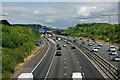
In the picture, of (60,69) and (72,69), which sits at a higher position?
(72,69)

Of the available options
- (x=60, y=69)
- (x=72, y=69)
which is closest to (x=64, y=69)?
(x=60, y=69)

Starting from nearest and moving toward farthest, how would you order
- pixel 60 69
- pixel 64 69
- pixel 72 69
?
pixel 72 69 < pixel 64 69 < pixel 60 69

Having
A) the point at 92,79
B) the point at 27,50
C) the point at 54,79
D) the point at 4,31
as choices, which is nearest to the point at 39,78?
the point at 54,79

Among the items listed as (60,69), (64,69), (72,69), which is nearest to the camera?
(72,69)

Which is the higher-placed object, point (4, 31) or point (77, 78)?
point (4, 31)

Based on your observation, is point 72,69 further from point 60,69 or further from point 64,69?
point 60,69

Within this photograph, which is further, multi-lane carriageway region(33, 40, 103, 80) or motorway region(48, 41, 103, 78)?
motorway region(48, 41, 103, 78)

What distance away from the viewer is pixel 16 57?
53312 mm

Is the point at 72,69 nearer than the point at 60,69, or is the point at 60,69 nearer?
the point at 72,69

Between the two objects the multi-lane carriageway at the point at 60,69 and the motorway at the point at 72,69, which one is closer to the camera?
the multi-lane carriageway at the point at 60,69

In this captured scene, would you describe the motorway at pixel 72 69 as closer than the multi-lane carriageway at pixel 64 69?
No

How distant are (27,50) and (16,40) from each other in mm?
5927

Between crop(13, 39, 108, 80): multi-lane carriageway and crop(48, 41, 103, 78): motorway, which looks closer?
crop(13, 39, 108, 80): multi-lane carriageway

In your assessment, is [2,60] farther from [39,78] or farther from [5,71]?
[39,78]
